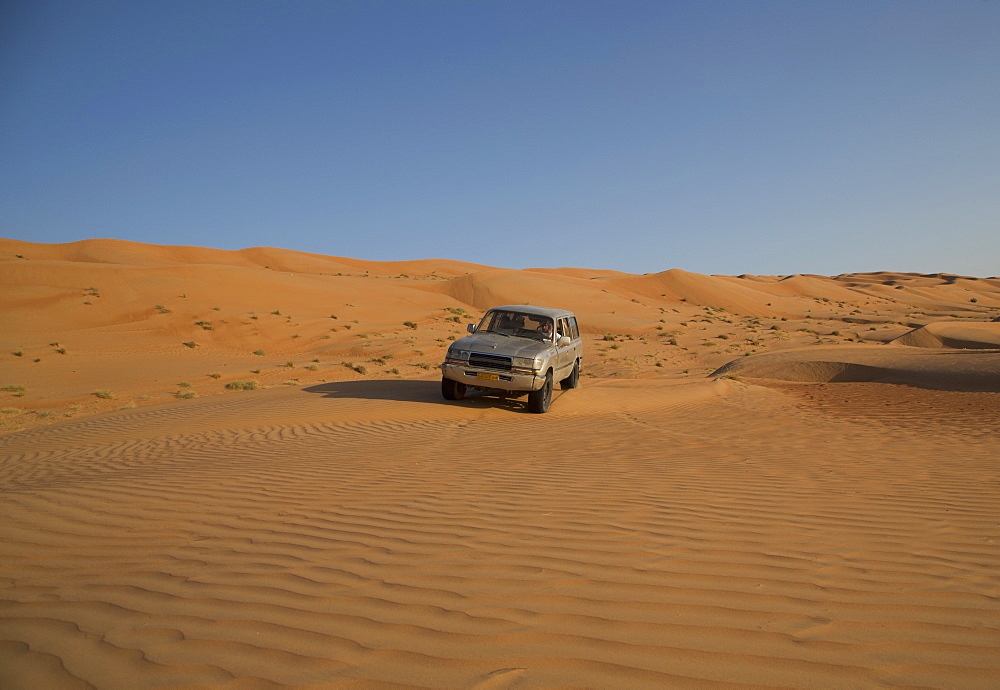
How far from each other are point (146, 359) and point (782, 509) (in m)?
23.1

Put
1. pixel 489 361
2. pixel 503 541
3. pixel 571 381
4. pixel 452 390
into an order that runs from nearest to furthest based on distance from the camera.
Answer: pixel 503 541 → pixel 489 361 → pixel 452 390 → pixel 571 381

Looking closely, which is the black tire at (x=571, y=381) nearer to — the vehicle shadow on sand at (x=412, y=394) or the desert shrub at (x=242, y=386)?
the vehicle shadow on sand at (x=412, y=394)

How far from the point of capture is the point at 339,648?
247 cm

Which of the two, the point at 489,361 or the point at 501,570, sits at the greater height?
the point at 489,361

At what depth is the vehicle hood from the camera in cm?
1051

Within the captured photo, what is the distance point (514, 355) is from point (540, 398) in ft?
3.46

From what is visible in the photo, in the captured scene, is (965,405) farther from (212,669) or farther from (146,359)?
(146,359)

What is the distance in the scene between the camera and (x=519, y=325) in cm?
1180

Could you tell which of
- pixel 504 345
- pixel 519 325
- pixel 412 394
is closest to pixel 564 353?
pixel 519 325

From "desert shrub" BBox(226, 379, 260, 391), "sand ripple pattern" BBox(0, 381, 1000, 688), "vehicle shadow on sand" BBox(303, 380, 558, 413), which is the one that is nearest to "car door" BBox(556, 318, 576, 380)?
"vehicle shadow on sand" BBox(303, 380, 558, 413)

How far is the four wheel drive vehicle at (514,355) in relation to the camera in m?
10.4

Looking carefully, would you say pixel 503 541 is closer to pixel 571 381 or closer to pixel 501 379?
pixel 501 379

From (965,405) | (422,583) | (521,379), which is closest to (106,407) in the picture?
(521,379)

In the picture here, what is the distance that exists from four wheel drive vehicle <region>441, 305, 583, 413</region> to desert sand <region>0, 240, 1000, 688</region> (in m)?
0.63
